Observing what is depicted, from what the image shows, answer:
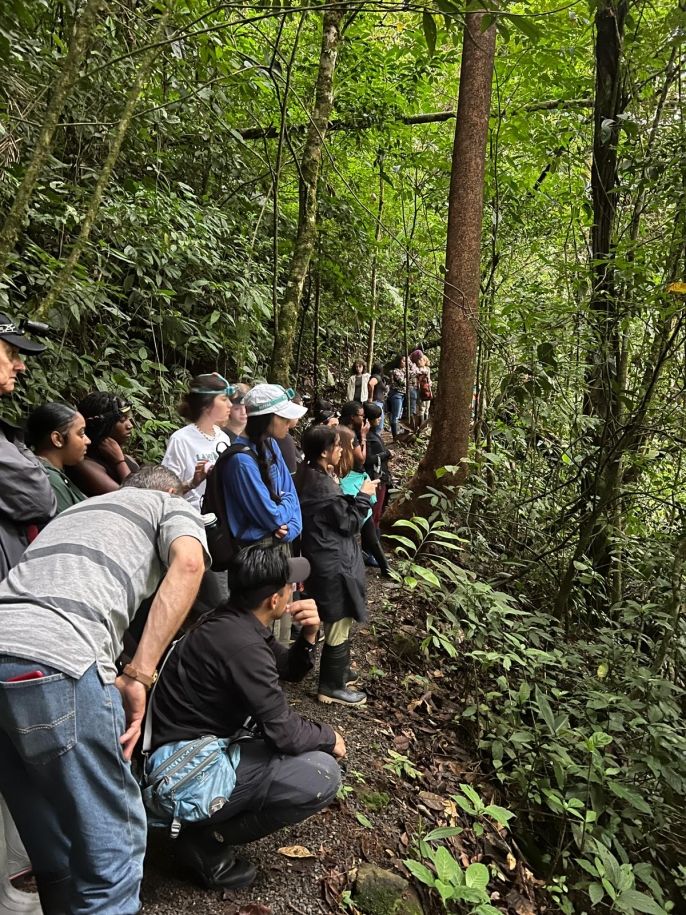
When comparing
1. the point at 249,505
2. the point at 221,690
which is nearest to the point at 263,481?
the point at 249,505

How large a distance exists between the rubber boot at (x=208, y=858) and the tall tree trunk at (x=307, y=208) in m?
4.47

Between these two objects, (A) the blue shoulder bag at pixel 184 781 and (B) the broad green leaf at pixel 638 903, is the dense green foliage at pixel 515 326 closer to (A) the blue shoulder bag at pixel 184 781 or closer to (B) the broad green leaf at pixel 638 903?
(B) the broad green leaf at pixel 638 903

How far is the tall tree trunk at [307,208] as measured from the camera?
20.2ft

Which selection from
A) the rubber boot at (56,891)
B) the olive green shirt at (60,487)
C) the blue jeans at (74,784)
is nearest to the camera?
the blue jeans at (74,784)

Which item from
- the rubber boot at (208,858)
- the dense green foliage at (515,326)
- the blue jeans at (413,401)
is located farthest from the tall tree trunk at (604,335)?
the blue jeans at (413,401)

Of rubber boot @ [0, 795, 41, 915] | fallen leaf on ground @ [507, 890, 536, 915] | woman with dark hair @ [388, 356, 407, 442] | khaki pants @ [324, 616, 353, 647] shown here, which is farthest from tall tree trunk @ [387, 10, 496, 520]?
woman with dark hair @ [388, 356, 407, 442]

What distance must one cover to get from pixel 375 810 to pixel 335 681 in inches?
38.0

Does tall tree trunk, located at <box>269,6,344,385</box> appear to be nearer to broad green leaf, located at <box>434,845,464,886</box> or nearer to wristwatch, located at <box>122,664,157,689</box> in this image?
wristwatch, located at <box>122,664,157,689</box>

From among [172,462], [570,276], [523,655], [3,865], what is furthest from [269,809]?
[570,276]

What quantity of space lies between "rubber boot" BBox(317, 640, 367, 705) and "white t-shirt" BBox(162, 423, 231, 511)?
4.71ft

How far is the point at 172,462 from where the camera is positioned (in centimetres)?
419

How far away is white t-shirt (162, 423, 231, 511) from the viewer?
4.18 metres

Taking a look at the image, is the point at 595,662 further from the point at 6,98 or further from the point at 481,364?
the point at 6,98

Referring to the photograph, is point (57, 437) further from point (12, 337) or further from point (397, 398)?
point (397, 398)
